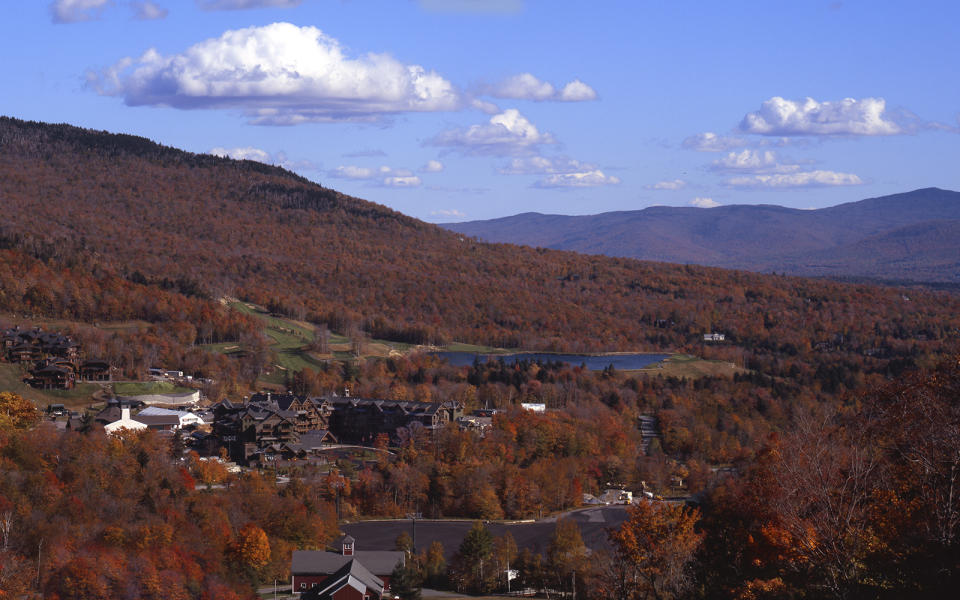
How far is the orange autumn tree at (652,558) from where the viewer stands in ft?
84.7

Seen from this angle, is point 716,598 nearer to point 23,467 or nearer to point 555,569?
point 555,569

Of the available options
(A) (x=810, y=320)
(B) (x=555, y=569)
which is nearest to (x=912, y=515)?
(B) (x=555, y=569)

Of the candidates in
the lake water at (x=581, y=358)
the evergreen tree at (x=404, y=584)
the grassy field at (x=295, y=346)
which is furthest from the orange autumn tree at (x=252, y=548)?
the lake water at (x=581, y=358)

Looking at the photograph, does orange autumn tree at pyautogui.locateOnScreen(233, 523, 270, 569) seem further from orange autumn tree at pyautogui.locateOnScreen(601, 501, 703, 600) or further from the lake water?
the lake water

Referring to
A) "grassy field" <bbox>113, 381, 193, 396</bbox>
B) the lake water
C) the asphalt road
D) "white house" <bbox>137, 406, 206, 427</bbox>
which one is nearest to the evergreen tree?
the asphalt road

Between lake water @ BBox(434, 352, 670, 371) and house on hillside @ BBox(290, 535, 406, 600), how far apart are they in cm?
6171

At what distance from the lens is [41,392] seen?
54.1 meters

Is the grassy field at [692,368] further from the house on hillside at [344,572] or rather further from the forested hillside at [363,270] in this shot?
the house on hillside at [344,572]

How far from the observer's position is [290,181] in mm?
170875

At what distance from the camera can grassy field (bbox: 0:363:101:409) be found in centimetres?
5238

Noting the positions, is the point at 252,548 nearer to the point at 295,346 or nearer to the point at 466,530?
the point at 466,530

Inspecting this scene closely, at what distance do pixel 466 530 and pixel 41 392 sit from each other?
24.0 metres

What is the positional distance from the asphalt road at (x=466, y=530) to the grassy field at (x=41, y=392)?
18595 millimetres

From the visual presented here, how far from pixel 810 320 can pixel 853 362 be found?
92.5 ft
